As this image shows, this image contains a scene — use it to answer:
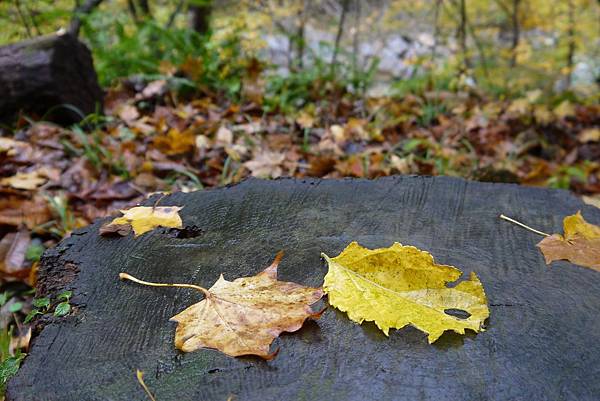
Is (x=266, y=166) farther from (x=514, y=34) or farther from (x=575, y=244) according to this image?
(x=514, y=34)

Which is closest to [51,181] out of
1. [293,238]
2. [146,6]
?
[293,238]

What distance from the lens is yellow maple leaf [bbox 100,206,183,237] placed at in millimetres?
1254

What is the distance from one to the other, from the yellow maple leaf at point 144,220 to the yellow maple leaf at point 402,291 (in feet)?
1.58

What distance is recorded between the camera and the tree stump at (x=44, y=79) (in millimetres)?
3146

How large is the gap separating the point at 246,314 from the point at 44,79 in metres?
2.94

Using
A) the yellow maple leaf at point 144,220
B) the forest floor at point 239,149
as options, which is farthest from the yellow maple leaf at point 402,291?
the forest floor at point 239,149

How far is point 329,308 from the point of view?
966mm

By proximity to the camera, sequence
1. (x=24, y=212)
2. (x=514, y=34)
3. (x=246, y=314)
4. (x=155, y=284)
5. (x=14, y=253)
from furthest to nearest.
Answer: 1. (x=514, y=34)
2. (x=24, y=212)
3. (x=14, y=253)
4. (x=155, y=284)
5. (x=246, y=314)

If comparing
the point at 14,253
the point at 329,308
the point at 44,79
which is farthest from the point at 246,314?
the point at 44,79

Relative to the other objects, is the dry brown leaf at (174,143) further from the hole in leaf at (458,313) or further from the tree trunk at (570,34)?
the tree trunk at (570,34)

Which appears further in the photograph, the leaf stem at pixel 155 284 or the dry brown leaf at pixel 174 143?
the dry brown leaf at pixel 174 143

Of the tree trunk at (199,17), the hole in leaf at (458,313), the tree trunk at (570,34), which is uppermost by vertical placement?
the tree trunk at (199,17)

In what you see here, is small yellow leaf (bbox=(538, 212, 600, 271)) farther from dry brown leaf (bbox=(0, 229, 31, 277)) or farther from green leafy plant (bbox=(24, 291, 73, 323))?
dry brown leaf (bbox=(0, 229, 31, 277))

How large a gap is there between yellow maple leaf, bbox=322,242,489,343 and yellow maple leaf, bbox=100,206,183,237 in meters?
0.48
